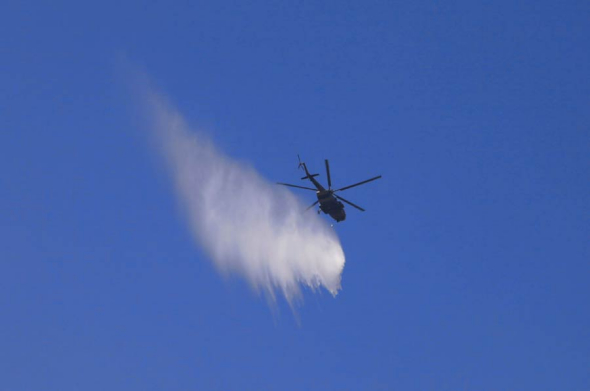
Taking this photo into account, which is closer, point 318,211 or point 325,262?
point 318,211

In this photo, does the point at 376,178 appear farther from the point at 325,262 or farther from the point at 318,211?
the point at 325,262

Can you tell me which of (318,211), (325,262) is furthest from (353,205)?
(325,262)

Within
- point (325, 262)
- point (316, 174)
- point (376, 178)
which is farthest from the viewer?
point (325, 262)

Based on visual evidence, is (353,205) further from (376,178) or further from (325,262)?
(325,262)

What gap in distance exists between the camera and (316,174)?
83.9 metres

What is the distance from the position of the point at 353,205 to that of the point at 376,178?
5.89 meters

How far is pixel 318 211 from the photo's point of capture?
271 feet

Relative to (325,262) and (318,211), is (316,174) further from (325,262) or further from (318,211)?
(325,262)

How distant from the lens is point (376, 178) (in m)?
78.8

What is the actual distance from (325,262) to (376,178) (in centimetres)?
1879

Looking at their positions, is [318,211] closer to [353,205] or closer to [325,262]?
[353,205]

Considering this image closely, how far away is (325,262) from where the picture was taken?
9162 centimetres

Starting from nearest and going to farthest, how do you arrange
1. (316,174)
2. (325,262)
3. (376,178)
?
(376,178), (316,174), (325,262)

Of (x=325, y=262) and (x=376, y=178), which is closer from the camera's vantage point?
(x=376, y=178)
